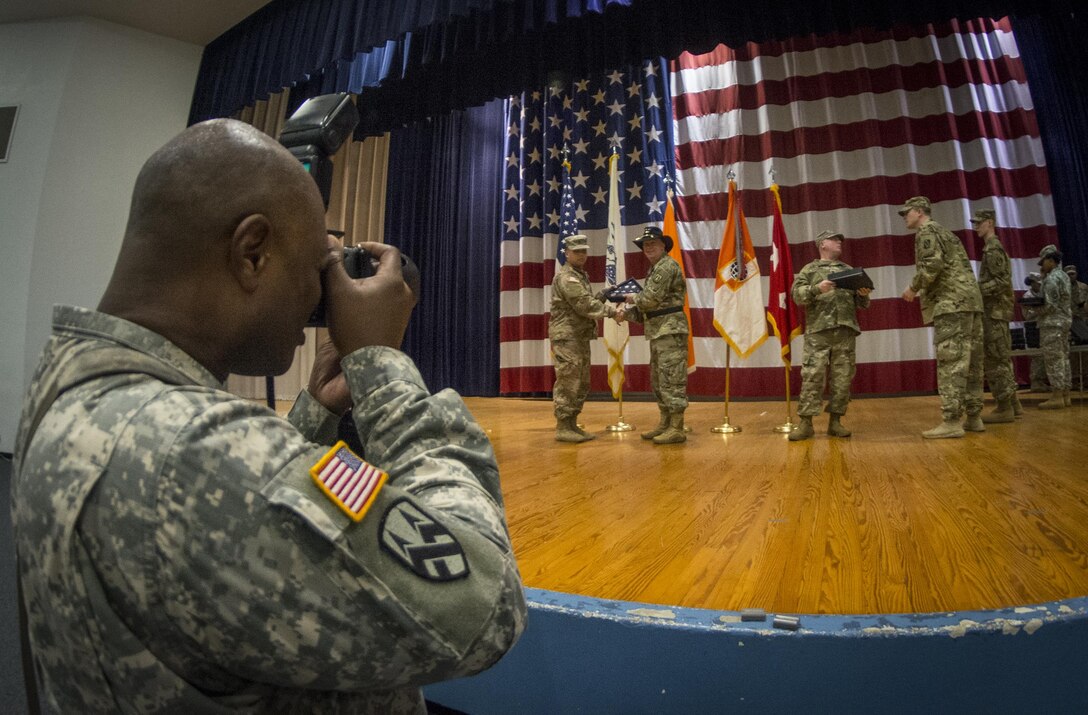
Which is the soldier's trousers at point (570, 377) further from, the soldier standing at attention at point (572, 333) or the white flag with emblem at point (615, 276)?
the white flag with emblem at point (615, 276)

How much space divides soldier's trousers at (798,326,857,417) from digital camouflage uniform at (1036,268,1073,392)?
78.1 inches

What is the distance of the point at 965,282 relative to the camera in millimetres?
3680

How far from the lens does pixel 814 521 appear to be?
75.3 inches

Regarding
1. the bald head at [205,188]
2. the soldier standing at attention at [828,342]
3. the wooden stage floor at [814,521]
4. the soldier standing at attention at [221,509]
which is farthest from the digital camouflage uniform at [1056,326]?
the bald head at [205,188]

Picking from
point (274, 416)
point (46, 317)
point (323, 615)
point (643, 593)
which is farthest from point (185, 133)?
point (46, 317)

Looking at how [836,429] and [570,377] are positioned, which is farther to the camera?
[570,377]

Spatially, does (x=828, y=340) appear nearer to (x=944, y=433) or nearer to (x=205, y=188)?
(x=944, y=433)

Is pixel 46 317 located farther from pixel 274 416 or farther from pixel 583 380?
pixel 274 416

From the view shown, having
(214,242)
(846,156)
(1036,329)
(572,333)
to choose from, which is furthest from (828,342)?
(214,242)

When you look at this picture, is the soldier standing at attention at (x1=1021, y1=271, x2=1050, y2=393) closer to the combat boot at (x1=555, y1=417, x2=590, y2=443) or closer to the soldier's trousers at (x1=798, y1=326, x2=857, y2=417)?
the soldier's trousers at (x1=798, y1=326, x2=857, y2=417)

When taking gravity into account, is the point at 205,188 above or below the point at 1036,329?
below

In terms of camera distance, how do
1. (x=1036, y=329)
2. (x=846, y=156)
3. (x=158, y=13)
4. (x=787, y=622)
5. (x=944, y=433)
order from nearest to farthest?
(x=787, y=622) → (x=944, y=433) → (x=158, y=13) → (x=1036, y=329) → (x=846, y=156)

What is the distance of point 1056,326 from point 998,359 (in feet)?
3.27

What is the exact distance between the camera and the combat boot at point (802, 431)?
12.4 feet
